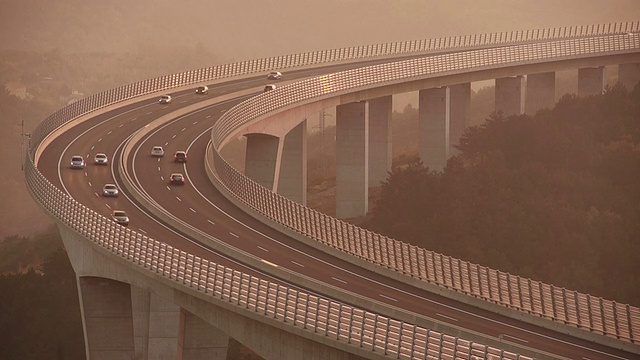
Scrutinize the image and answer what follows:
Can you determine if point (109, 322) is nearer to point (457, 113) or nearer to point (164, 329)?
point (164, 329)

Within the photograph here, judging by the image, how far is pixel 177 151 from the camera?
359 feet

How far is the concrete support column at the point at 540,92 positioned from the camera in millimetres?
145125

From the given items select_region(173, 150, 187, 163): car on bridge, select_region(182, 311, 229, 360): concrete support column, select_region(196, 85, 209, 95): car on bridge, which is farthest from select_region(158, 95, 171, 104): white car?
select_region(182, 311, 229, 360): concrete support column

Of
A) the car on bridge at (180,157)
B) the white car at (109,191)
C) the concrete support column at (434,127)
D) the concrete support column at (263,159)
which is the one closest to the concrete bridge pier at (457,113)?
the concrete support column at (434,127)

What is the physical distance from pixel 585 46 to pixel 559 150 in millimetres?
18537

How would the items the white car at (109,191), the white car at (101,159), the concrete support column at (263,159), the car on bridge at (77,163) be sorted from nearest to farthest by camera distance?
the white car at (109,191) → the car on bridge at (77,163) → the white car at (101,159) → the concrete support column at (263,159)

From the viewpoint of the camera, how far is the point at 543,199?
115 metres

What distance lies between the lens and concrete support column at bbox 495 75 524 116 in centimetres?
14488

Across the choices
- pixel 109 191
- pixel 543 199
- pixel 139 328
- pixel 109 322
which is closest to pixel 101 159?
pixel 109 191

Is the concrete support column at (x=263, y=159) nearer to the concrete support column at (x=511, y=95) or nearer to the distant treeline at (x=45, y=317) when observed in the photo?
the distant treeline at (x=45, y=317)

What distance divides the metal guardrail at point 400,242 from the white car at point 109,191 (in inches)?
270

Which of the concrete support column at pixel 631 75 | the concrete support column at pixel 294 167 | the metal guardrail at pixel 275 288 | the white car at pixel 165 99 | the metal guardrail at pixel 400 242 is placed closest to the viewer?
the metal guardrail at pixel 275 288

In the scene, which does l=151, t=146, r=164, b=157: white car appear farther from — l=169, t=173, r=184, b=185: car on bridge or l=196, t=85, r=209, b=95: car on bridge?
l=196, t=85, r=209, b=95: car on bridge

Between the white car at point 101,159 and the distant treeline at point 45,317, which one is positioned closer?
the distant treeline at point 45,317
